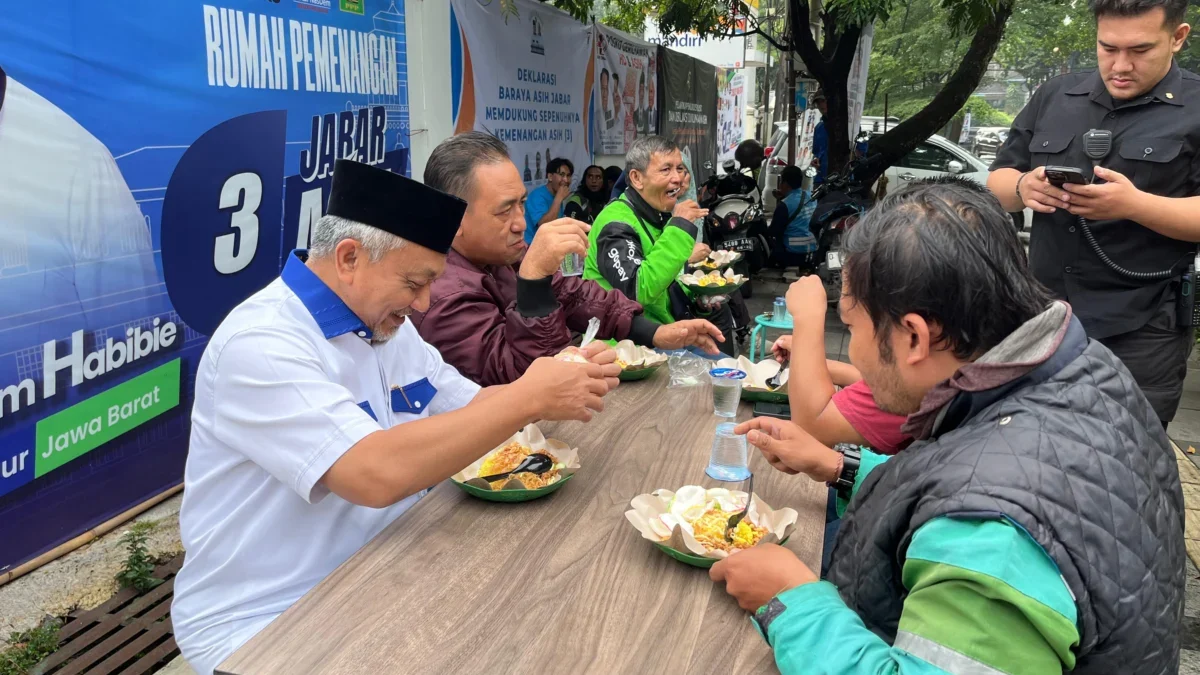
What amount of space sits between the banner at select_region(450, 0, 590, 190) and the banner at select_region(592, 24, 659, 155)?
351 millimetres

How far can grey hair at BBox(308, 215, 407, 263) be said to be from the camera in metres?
1.73

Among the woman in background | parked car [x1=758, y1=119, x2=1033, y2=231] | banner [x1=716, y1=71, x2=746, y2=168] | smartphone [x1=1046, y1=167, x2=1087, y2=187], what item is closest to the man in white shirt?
smartphone [x1=1046, y1=167, x2=1087, y2=187]

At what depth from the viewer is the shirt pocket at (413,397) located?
2.18 meters

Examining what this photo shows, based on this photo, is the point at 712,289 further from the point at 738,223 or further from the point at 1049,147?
the point at 738,223

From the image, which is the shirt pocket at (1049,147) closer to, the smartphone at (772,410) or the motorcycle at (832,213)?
the smartphone at (772,410)

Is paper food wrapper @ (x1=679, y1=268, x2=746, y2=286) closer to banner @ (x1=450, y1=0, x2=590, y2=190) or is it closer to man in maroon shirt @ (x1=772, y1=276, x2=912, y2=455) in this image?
banner @ (x1=450, y1=0, x2=590, y2=190)


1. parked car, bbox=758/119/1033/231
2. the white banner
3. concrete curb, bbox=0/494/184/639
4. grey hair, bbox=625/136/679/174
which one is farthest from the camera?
parked car, bbox=758/119/1033/231

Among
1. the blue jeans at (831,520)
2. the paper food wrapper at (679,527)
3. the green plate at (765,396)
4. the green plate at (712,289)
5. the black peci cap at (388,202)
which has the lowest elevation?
the blue jeans at (831,520)

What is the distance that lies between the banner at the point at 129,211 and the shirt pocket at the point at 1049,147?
3398 mm

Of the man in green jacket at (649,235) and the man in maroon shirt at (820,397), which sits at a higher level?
the man in green jacket at (649,235)

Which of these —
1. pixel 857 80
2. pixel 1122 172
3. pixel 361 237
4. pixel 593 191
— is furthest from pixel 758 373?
pixel 857 80

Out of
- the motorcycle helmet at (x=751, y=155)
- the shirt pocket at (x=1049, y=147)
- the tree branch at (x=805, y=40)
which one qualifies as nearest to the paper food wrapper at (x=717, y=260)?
the shirt pocket at (x=1049, y=147)

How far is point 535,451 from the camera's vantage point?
6.87 ft

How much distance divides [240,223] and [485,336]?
6.06 ft
